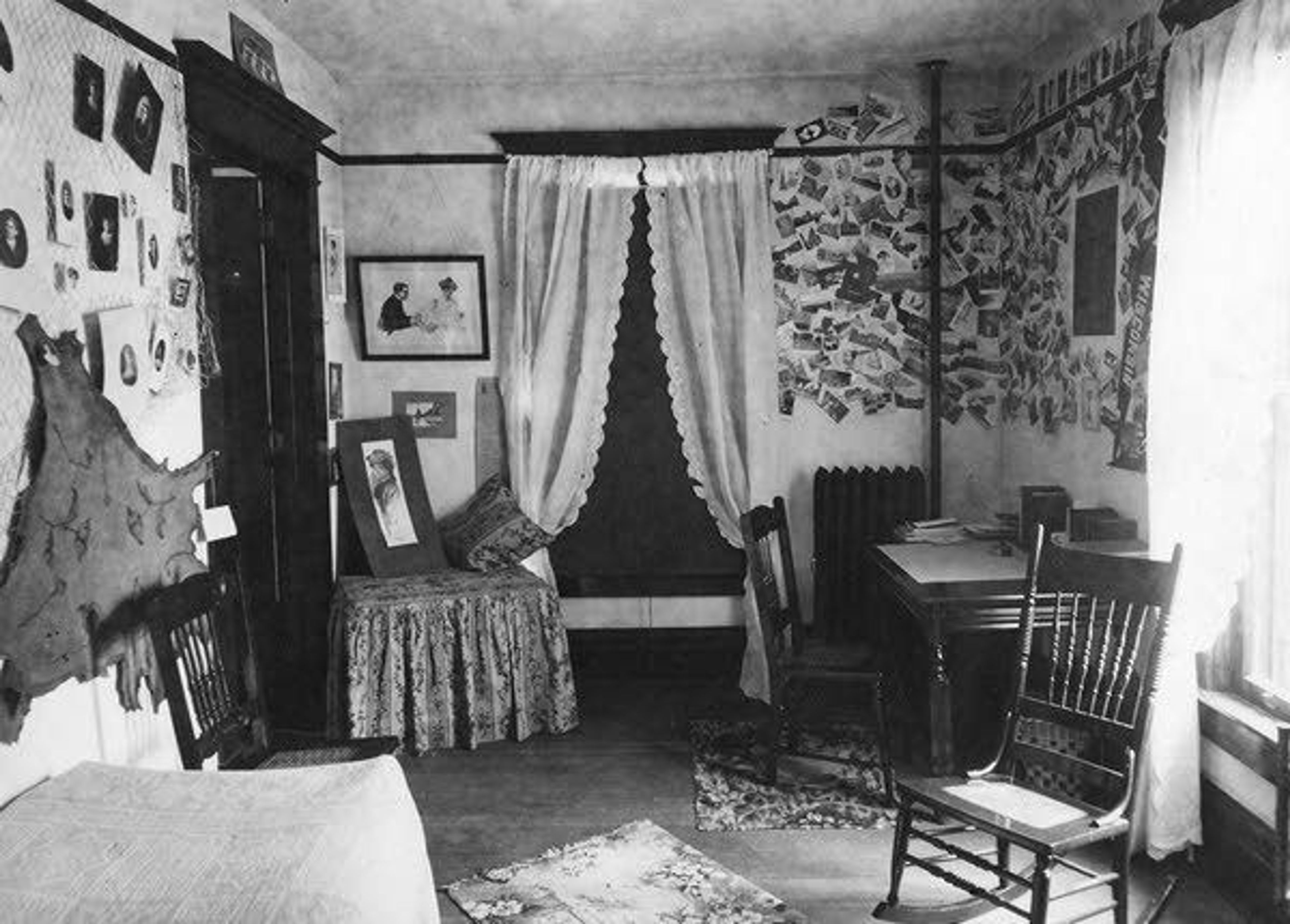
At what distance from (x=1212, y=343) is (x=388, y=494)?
349cm

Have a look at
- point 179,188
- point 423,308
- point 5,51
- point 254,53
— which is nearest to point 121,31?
point 179,188

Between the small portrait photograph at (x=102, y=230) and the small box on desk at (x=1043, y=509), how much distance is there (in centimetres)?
326

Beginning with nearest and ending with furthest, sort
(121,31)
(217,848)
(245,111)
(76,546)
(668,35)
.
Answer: (217,848), (76,546), (121,31), (245,111), (668,35)

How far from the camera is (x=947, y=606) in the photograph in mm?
3793

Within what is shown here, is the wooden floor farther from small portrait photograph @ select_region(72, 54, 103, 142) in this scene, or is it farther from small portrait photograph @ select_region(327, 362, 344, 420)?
small portrait photograph @ select_region(72, 54, 103, 142)

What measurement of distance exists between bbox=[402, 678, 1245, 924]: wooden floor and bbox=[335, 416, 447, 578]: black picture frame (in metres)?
0.94

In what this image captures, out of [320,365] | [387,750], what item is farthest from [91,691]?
[320,365]

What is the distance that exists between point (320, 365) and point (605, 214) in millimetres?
1492

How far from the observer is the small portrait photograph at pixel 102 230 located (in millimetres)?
2957

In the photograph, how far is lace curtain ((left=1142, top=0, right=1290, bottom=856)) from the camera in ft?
10.0

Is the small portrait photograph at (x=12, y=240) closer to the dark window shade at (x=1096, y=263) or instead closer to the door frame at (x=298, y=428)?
the door frame at (x=298, y=428)

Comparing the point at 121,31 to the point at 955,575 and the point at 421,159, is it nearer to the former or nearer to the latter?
the point at 421,159

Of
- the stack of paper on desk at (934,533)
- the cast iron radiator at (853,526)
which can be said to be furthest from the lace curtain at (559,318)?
the stack of paper on desk at (934,533)

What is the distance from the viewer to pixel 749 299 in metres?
5.30
